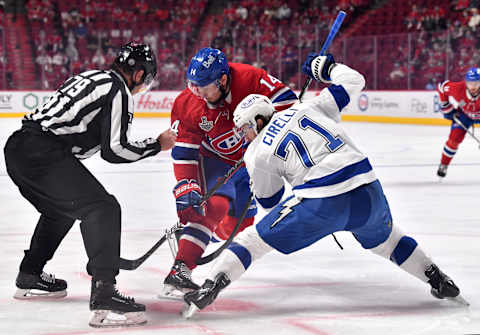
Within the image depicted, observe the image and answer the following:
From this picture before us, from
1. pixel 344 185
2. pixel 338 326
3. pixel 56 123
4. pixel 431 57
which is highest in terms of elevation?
pixel 56 123

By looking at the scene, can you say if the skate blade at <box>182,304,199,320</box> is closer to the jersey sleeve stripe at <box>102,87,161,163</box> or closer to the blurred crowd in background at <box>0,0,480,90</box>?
the jersey sleeve stripe at <box>102,87,161,163</box>

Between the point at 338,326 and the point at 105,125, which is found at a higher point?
the point at 105,125

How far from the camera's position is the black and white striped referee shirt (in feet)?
9.80

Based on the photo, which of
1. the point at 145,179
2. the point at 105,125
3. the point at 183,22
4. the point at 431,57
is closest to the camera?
the point at 105,125

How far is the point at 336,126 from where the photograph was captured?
3.17 metres

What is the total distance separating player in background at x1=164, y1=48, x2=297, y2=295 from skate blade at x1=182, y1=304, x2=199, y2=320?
0.31m

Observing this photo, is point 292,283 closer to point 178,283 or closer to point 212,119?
point 178,283

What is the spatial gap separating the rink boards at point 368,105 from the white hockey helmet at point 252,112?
12.6m

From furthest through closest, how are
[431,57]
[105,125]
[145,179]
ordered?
[431,57] < [145,179] < [105,125]

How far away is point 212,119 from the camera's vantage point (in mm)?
3668

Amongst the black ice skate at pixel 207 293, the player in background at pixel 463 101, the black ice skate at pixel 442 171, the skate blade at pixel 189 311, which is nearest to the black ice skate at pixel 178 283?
the skate blade at pixel 189 311

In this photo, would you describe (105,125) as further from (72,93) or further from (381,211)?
(381,211)

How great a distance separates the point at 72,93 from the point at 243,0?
1942cm

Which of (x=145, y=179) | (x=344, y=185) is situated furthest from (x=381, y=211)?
(x=145, y=179)
